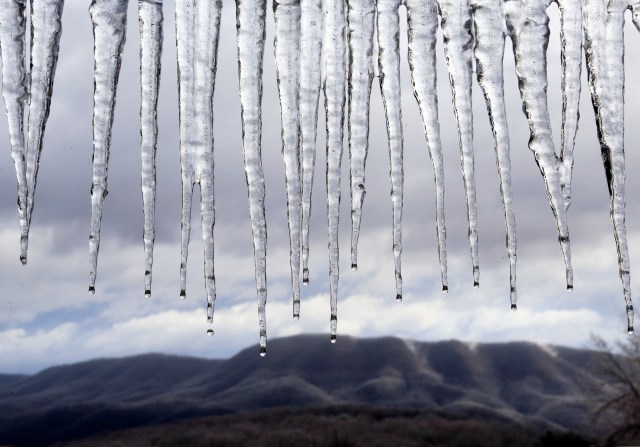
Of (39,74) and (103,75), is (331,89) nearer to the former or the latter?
(103,75)

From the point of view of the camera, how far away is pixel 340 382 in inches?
3460

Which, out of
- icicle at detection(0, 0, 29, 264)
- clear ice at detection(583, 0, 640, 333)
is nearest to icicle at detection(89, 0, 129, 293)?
icicle at detection(0, 0, 29, 264)

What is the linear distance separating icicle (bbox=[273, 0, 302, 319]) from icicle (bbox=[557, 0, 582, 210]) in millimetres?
1262

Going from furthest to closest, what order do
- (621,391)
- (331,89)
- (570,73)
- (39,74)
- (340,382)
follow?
(340,382) → (621,391) → (570,73) → (331,89) → (39,74)

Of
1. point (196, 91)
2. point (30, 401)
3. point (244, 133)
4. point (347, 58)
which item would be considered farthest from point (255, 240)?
point (30, 401)

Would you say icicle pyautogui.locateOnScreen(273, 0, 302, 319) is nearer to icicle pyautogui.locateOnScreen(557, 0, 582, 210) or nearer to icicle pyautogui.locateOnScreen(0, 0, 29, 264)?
icicle pyautogui.locateOnScreen(0, 0, 29, 264)

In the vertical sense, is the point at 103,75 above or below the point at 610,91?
above

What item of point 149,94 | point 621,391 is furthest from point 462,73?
point 621,391

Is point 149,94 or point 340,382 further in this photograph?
point 340,382

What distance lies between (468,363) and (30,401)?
55.3 metres

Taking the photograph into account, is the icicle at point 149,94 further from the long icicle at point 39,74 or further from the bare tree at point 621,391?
the bare tree at point 621,391

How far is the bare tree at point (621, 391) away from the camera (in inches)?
918

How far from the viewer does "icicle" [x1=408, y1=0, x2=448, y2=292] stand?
3.35 m

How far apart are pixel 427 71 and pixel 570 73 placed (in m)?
0.69
